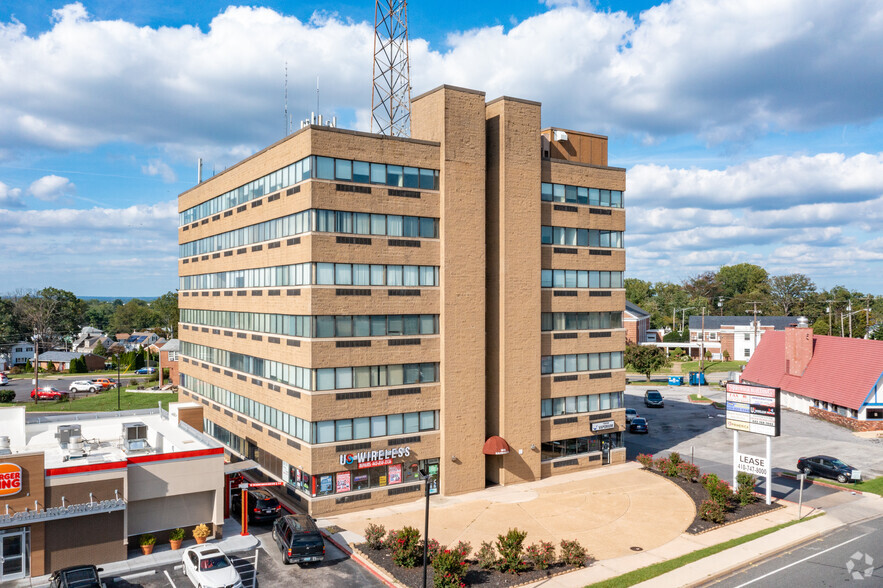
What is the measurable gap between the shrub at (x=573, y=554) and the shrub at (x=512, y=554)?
2.04m

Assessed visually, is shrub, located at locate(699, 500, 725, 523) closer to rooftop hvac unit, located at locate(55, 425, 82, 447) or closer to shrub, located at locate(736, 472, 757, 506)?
shrub, located at locate(736, 472, 757, 506)

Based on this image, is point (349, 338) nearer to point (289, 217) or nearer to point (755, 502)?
point (289, 217)

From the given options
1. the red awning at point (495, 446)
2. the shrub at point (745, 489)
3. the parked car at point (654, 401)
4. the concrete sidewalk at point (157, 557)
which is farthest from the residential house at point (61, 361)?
the shrub at point (745, 489)

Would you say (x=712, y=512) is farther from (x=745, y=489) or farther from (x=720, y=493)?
(x=745, y=489)

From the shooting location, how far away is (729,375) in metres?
107

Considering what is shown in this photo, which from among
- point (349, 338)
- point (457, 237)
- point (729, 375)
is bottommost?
point (729, 375)

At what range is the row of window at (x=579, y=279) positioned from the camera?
4509cm

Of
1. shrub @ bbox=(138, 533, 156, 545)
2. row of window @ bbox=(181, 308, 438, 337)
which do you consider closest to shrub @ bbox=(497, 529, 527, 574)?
row of window @ bbox=(181, 308, 438, 337)

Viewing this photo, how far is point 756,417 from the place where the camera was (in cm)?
3894

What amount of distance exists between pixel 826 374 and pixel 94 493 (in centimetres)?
6885

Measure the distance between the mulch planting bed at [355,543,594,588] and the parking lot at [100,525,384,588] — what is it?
0.98 meters

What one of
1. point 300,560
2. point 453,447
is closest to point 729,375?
point 453,447

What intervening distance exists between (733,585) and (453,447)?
17.7 m

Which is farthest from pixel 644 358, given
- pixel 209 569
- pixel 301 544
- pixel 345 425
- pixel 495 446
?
pixel 209 569
